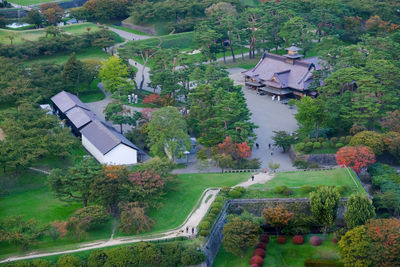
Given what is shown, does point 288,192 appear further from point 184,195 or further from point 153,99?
point 153,99

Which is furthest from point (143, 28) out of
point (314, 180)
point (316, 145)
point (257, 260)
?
point (257, 260)

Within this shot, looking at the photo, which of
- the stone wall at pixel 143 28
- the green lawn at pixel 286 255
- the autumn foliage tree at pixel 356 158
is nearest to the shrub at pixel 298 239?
the green lawn at pixel 286 255

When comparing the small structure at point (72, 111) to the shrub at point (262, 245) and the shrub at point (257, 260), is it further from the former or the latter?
the shrub at point (257, 260)

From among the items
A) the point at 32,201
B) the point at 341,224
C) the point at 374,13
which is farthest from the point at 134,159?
the point at 374,13

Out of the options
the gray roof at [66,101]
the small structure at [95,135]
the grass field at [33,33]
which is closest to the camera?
the small structure at [95,135]

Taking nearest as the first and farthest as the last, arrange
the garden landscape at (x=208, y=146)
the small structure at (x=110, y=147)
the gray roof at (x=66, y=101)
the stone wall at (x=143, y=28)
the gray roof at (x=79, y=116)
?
the garden landscape at (x=208, y=146) → the small structure at (x=110, y=147) → the gray roof at (x=79, y=116) → the gray roof at (x=66, y=101) → the stone wall at (x=143, y=28)

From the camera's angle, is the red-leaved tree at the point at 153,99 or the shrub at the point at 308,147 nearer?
the shrub at the point at 308,147

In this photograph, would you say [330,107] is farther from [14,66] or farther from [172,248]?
[14,66]
